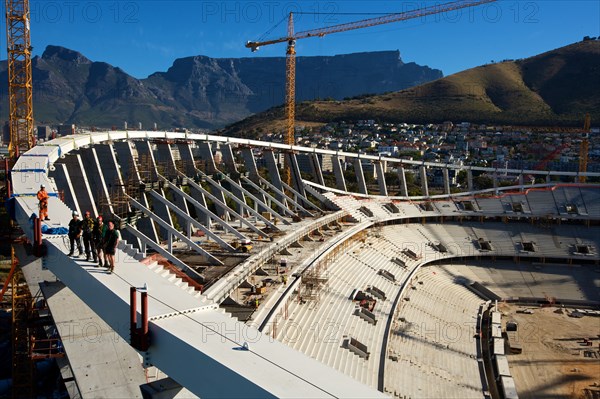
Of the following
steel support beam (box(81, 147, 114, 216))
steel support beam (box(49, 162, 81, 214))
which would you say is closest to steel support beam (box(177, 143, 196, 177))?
steel support beam (box(81, 147, 114, 216))

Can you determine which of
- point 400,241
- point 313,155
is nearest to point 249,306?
point 400,241

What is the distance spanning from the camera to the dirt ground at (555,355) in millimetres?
20422

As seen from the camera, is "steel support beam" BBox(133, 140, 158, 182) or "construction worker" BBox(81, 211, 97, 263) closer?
"construction worker" BBox(81, 211, 97, 263)

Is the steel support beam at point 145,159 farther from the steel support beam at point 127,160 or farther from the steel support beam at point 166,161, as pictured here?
the steel support beam at point 127,160

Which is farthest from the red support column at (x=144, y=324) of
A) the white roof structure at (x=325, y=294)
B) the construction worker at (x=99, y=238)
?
the construction worker at (x=99, y=238)

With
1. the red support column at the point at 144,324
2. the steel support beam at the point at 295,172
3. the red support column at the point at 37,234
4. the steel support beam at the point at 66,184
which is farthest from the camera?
the steel support beam at the point at 295,172

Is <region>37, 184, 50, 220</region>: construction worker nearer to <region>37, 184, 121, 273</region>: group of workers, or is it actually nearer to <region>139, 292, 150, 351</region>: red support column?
<region>37, 184, 121, 273</region>: group of workers

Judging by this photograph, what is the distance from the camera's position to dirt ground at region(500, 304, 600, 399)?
2042 centimetres

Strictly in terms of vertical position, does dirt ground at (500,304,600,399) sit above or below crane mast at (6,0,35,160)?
below

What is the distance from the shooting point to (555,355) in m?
23.9

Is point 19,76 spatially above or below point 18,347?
above

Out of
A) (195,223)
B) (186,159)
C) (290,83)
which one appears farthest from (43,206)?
(290,83)

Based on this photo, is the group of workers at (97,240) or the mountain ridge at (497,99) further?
the mountain ridge at (497,99)

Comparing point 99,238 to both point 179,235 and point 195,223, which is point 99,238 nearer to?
point 179,235
